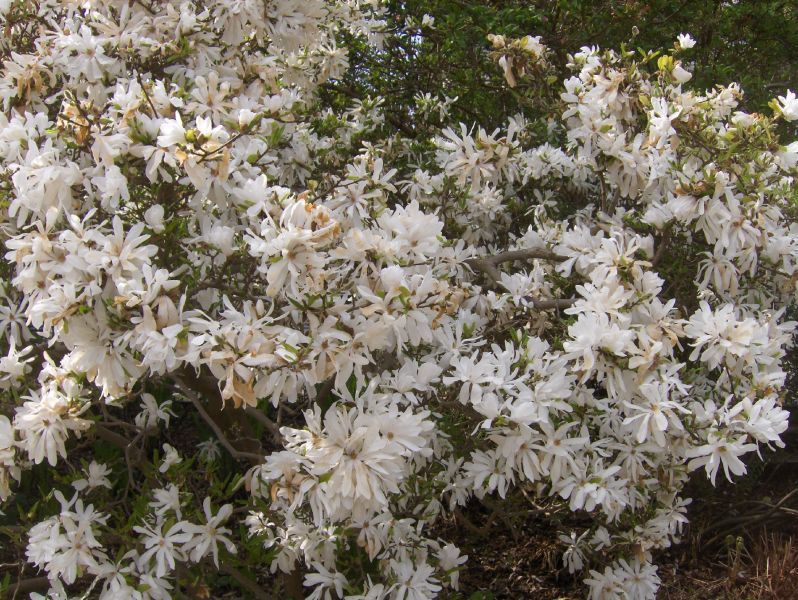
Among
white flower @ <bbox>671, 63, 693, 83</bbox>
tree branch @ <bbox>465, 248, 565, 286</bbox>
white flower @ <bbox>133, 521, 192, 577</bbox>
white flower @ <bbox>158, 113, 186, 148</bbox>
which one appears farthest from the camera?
tree branch @ <bbox>465, 248, 565, 286</bbox>

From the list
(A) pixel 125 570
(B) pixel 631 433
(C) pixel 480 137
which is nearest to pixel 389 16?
(C) pixel 480 137

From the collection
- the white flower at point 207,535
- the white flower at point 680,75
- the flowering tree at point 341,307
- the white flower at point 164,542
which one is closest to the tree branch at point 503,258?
the flowering tree at point 341,307

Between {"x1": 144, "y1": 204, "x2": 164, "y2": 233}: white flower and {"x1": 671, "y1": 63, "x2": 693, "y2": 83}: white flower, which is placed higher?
{"x1": 671, "y1": 63, "x2": 693, "y2": 83}: white flower

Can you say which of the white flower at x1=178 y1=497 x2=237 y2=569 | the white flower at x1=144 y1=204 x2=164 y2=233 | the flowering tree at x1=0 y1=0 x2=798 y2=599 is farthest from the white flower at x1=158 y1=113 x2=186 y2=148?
the white flower at x1=178 y1=497 x2=237 y2=569

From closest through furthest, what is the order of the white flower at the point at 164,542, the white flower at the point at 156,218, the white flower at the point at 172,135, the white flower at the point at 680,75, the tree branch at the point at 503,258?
the white flower at the point at 172,135 → the white flower at the point at 156,218 → the white flower at the point at 164,542 → the white flower at the point at 680,75 → the tree branch at the point at 503,258

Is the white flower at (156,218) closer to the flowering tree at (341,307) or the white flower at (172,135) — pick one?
the flowering tree at (341,307)

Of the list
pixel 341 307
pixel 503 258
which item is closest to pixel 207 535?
pixel 341 307

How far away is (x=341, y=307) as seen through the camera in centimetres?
193

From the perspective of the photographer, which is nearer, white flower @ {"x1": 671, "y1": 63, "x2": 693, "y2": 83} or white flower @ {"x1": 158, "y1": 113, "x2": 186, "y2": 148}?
white flower @ {"x1": 158, "y1": 113, "x2": 186, "y2": 148}

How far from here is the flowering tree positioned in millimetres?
1898

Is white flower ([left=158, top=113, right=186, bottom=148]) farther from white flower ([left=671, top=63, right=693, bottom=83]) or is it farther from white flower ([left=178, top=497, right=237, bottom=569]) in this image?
white flower ([left=671, top=63, right=693, bottom=83])

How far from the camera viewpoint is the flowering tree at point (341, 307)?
6.23 feet

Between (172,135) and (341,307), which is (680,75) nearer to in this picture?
(341,307)

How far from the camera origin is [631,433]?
2502mm
